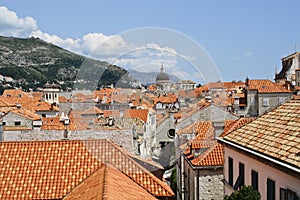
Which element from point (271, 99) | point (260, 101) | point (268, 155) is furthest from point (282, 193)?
point (271, 99)

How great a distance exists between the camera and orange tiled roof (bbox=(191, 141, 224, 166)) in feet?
63.4

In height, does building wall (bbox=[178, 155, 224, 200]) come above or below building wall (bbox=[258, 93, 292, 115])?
below

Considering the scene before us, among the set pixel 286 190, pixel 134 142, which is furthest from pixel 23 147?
pixel 286 190

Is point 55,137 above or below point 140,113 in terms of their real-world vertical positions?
below

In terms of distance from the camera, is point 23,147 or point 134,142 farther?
point 134,142

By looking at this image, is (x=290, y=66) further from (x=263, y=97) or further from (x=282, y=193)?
(x=282, y=193)

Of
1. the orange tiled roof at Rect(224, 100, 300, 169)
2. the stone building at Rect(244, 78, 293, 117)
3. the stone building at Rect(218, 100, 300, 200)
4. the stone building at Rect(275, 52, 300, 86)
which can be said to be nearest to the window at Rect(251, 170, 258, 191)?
the stone building at Rect(218, 100, 300, 200)

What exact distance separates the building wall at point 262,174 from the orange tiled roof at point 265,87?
118 ft

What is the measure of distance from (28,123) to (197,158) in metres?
28.0

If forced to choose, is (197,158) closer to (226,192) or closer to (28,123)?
(226,192)

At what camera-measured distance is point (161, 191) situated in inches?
488

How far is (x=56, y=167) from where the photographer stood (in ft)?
43.9

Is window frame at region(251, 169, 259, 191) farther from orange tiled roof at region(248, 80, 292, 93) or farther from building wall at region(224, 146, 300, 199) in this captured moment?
orange tiled roof at region(248, 80, 292, 93)

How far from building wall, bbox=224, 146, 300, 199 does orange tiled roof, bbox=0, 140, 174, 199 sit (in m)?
2.81
